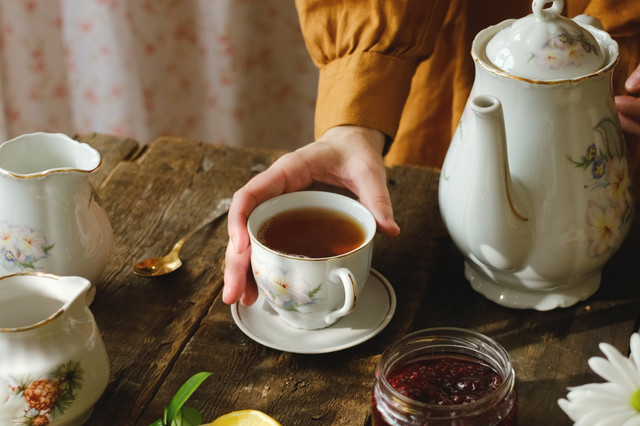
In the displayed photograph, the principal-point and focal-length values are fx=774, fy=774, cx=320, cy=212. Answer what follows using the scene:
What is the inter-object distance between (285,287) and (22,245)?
1.00 ft

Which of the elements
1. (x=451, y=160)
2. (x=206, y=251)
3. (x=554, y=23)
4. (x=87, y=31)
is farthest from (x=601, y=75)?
(x=87, y=31)

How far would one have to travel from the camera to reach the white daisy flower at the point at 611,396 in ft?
2.01

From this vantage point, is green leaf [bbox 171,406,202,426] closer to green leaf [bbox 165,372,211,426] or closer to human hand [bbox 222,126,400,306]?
green leaf [bbox 165,372,211,426]

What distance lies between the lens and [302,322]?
0.89m

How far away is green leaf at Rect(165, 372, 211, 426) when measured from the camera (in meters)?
0.76

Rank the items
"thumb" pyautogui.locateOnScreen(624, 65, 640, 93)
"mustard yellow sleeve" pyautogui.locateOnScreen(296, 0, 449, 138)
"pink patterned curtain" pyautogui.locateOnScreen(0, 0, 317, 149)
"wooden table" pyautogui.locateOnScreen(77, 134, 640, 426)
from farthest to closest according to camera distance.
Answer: "pink patterned curtain" pyautogui.locateOnScreen(0, 0, 317, 149) → "mustard yellow sleeve" pyautogui.locateOnScreen(296, 0, 449, 138) → "thumb" pyautogui.locateOnScreen(624, 65, 640, 93) → "wooden table" pyautogui.locateOnScreen(77, 134, 640, 426)

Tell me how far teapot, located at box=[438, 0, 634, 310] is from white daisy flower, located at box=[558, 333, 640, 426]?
0.24 metres

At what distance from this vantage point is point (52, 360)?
72 centimetres

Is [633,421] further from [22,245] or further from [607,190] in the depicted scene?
[22,245]

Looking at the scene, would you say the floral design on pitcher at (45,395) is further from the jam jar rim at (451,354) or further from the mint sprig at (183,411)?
the jam jar rim at (451,354)

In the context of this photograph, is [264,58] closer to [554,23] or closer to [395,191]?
[395,191]

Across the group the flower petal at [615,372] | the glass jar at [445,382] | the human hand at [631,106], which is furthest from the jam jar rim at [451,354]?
the human hand at [631,106]

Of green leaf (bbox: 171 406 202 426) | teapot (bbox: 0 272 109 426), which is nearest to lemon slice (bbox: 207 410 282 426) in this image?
green leaf (bbox: 171 406 202 426)

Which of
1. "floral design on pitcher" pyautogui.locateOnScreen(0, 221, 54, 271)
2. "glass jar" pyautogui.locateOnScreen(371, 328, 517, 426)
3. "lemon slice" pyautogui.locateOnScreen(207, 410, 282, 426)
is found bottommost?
"lemon slice" pyautogui.locateOnScreen(207, 410, 282, 426)
